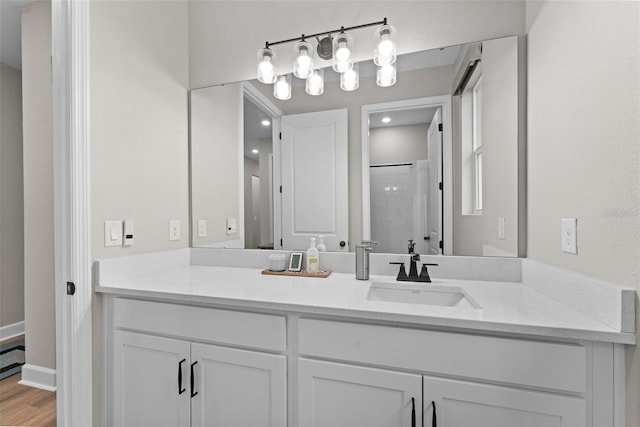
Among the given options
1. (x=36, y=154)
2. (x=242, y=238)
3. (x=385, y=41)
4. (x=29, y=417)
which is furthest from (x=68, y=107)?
(x=29, y=417)

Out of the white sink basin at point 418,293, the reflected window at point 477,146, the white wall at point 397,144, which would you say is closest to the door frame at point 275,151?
the white wall at point 397,144

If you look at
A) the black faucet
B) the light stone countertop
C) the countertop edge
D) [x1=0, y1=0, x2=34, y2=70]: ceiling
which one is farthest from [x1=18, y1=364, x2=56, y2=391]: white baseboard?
[x1=0, y1=0, x2=34, y2=70]: ceiling

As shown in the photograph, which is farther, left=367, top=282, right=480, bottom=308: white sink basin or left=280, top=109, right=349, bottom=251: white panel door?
left=280, top=109, right=349, bottom=251: white panel door

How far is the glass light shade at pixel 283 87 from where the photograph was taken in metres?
A: 1.74

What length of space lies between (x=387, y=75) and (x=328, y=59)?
0.33 m

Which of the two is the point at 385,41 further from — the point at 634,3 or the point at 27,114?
the point at 27,114

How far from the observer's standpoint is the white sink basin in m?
1.30

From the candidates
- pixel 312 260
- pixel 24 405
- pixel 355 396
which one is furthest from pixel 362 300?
pixel 24 405

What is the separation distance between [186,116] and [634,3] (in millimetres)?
1943

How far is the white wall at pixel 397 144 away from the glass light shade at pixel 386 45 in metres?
0.32

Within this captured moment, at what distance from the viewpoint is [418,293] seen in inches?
53.2

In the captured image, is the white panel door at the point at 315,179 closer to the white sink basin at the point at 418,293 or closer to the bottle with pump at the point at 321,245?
the bottle with pump at the point at 321,245

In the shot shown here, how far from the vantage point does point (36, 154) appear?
83.1 inches

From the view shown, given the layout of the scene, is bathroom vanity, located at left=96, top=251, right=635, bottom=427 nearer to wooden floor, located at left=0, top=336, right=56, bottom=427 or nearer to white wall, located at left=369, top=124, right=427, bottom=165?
white wall, located at left=369, top=124, right=427, bottom=165
